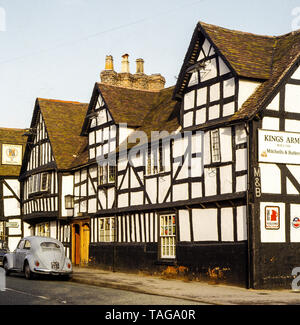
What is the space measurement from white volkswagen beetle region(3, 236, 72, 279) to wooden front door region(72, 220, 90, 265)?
7555 mm

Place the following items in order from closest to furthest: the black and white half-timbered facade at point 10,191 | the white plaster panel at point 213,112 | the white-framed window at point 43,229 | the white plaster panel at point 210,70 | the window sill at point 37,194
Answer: the white plaster panel at point 213,112
the white plaster panel at point 210,70
the window sill at point 37,194
the white-framed window at point 43,229
the black and white half-timbered facade at point 10,191

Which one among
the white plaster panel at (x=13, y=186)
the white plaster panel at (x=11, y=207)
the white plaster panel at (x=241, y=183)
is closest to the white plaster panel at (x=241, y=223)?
the white plaster panel at (x=241, y=183)

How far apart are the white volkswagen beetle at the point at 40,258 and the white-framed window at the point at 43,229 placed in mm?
11673

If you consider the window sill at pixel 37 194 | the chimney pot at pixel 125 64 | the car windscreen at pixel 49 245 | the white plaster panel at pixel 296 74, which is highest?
the chimney pot at pixel 125 64

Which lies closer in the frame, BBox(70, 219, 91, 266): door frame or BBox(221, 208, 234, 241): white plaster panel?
BBox(221, 208, 234, 241): white plaster panel

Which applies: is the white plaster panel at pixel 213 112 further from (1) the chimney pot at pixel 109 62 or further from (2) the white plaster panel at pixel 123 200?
(1) the chimney pot at pixel 109 62

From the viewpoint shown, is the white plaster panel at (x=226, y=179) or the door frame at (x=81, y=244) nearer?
the white plaster panel at (x=226, y=179)

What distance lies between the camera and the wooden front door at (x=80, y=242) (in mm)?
30516

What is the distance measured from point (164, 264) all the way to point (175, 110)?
22.4 feet

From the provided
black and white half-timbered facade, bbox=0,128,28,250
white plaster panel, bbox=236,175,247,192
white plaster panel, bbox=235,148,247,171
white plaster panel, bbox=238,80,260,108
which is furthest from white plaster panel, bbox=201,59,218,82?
black and white half-timbered facade, bbox=0,128,28,250

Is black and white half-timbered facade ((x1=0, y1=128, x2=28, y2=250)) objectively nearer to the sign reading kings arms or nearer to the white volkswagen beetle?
the white volkswagen beetle

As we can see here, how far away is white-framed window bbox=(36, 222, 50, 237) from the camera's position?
34938 millimetres
